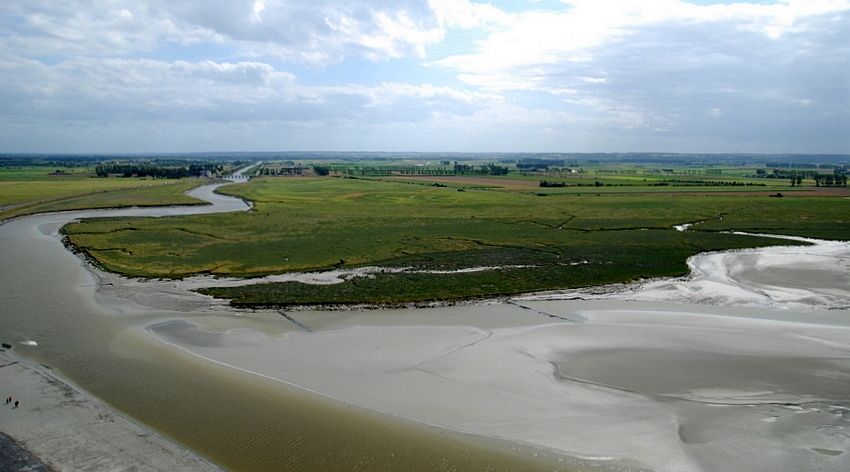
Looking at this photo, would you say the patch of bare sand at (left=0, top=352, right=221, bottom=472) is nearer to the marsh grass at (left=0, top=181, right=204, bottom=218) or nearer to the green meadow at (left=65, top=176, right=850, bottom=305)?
the green meadow at (left=65, top=176, right=850, bottom=305)

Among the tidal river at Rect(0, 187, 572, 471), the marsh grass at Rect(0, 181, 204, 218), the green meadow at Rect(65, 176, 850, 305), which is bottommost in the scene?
the tidal river at Rect(0, 187, 572, 471)

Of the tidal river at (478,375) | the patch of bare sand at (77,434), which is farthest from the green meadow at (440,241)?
the patch of bare sand at (77,434)

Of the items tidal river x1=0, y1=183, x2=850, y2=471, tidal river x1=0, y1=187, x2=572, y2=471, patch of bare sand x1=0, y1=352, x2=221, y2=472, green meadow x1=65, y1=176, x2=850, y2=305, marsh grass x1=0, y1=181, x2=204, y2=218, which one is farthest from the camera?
marsh grass x1=0, y1=181, x2=204, y2=218

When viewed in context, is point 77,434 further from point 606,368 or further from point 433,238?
point 433,238

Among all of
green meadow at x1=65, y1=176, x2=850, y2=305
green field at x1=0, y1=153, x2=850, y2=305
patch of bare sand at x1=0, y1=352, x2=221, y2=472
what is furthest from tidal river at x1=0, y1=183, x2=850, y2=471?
green field at x1=0, y1=153, x2=850, y2=305

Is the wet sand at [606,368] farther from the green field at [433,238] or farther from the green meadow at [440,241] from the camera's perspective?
the green field at [433,238]

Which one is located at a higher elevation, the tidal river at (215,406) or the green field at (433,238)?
Result: the green field at (433,238)
